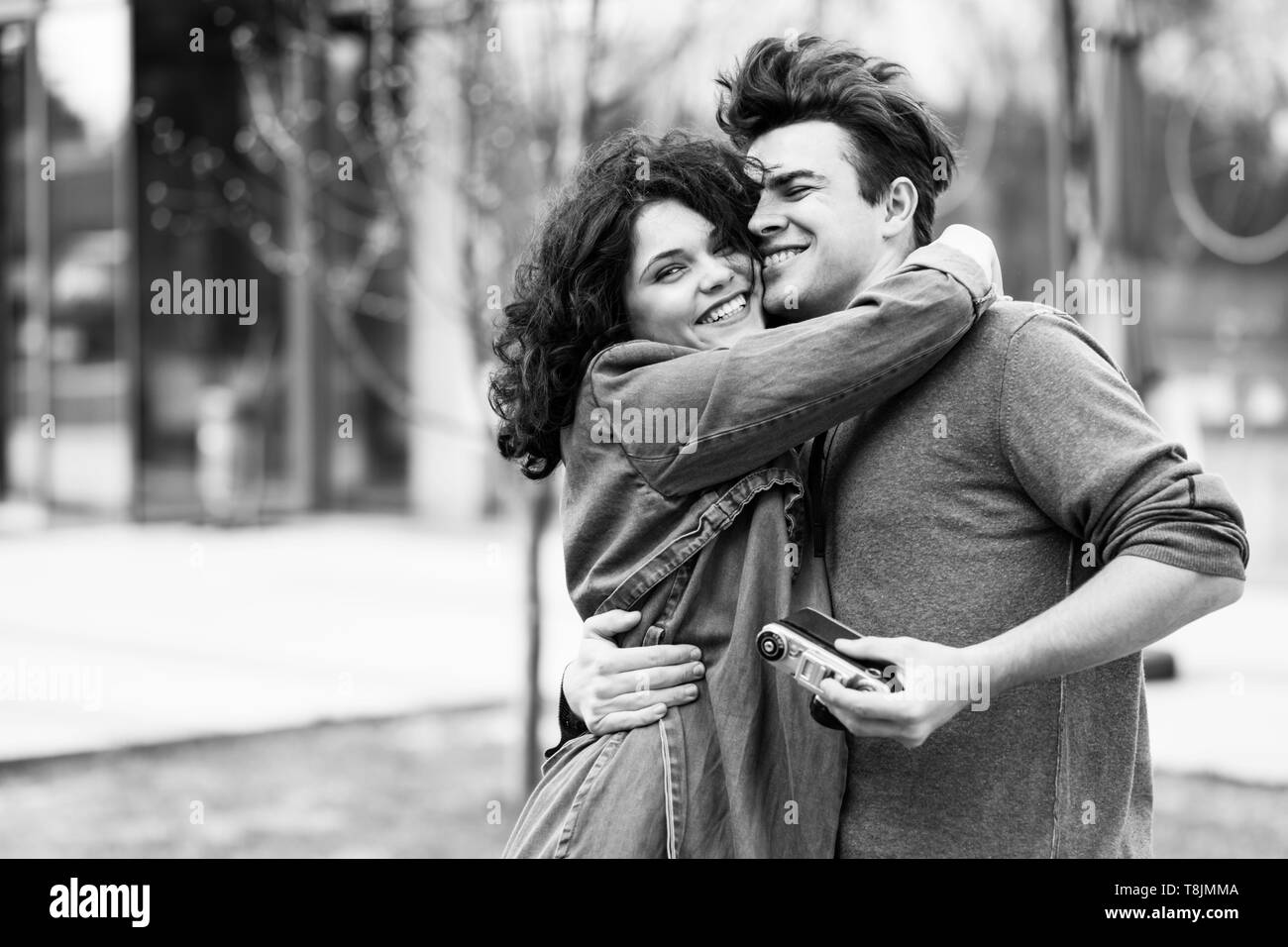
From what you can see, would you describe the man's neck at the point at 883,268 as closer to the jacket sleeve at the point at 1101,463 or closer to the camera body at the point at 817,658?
the jacket sleeve at the point at 1101,463

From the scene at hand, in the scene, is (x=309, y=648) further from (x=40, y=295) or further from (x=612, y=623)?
(x=40, y=295)

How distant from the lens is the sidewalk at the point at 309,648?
672 cm

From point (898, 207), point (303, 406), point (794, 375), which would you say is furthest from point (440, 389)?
point (794, 375)

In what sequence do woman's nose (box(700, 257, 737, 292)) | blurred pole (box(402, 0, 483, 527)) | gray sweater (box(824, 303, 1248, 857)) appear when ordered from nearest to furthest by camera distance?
gray sweater (box(824, 303, 1248, 857)) < woman's nose (box(700, 257, 737, 292)) < blurred pole (box(402, 0, 483, 527))

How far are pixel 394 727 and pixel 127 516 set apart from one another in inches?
324

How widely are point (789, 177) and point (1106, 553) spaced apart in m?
0.74

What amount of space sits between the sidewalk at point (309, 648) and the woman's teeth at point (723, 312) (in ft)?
13.8

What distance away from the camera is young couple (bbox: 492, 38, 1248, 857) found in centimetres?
186

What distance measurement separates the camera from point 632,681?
2020 mm

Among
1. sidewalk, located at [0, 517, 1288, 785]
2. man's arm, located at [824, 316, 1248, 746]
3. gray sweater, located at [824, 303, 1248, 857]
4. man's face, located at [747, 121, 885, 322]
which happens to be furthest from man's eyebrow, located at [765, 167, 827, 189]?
sidewalk, located at [0, 517, 1288, 785]

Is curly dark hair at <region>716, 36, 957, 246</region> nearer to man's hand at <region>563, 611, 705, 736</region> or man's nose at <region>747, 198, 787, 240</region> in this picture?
man's nose at <region>747, 198, 787, 240</region>
